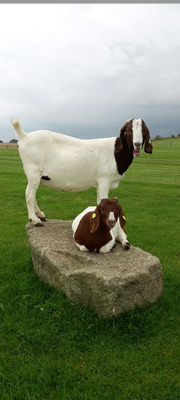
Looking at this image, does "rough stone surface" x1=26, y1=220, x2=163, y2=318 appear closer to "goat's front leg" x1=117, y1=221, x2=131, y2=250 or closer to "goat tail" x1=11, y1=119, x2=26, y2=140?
"goat's front leg" x1=117, y1=221, x2=131, y2=250

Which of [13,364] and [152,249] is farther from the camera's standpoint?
[152,249]

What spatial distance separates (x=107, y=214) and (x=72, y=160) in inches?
50.4

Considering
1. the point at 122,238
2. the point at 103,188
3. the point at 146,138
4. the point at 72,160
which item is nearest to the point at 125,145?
the point at 146,138

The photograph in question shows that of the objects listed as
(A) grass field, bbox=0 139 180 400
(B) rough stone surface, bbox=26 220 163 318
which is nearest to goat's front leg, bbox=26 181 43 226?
(B) rough stone surface, bbox=26 220 163 318

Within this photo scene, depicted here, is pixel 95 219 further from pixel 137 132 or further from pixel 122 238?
pixel 137 132

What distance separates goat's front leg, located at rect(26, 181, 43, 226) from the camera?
5145 mm

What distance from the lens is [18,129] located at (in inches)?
202

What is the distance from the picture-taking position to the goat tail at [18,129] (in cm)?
511

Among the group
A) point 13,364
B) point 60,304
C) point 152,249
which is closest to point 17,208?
point 152,249

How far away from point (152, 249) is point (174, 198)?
5181 millimetres

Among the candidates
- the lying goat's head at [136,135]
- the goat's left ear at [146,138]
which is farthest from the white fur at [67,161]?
the goat's left ear at [146,138]

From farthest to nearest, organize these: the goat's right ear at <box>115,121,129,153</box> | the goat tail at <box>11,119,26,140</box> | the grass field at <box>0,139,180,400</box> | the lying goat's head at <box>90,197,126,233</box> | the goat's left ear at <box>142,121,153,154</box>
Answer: the goat tail at <box>11,119,26,140</box>, the goat's right ear at <box>115,121,129,153</box>, the goat's left ear at <box>142,121,153,154</box>, the lying goat's head at <box>90,197,126,233</box>, the grass field at <box>0,139,180,400</box>

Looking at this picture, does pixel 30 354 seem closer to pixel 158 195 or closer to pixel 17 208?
pixel 17 208

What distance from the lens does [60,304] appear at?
13.6 ft
